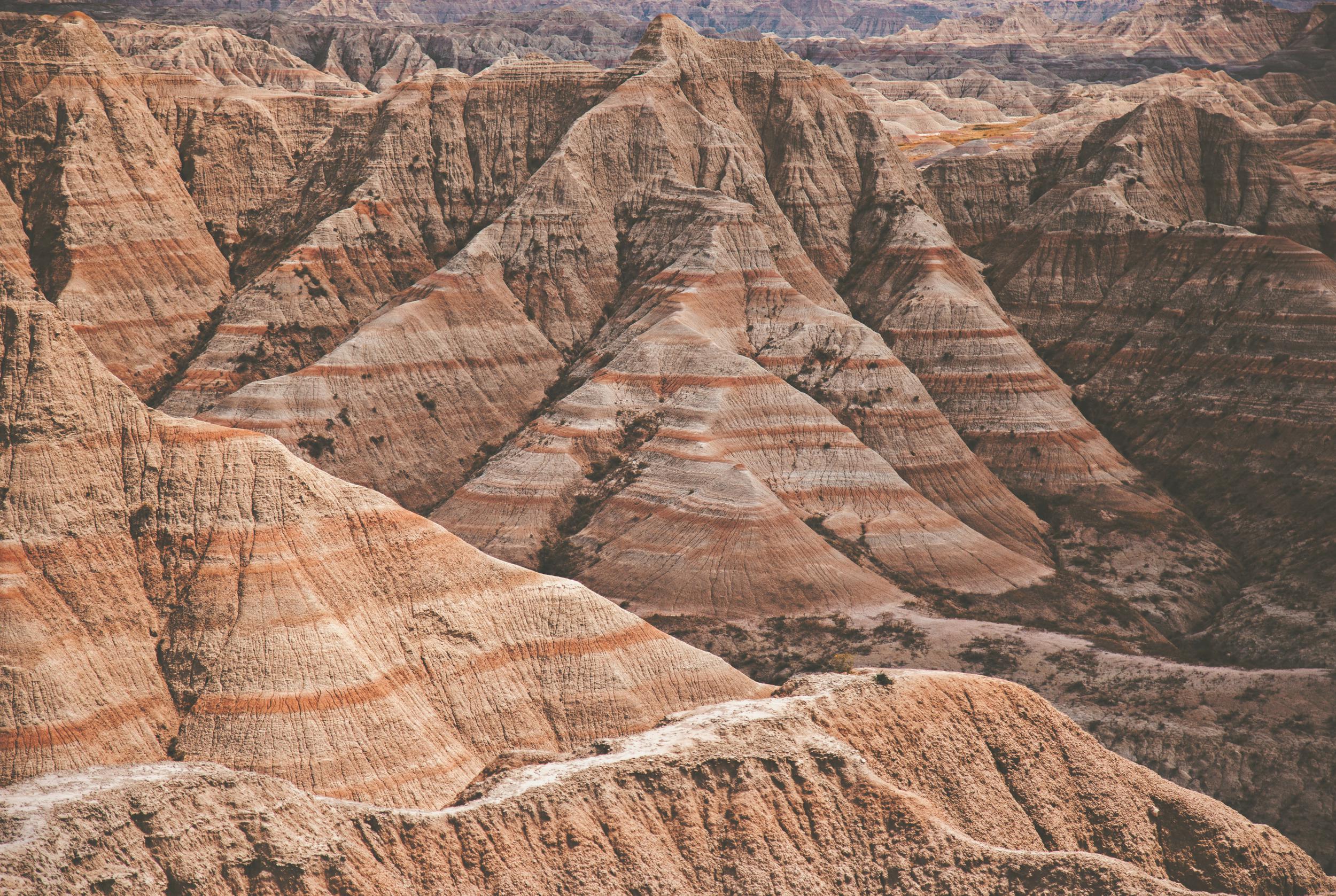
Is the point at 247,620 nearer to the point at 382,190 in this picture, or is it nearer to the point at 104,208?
the point at 104,208

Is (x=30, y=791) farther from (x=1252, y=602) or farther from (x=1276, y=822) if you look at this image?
(x=1252, y=602)

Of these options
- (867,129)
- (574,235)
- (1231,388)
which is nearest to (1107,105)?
(867,129)

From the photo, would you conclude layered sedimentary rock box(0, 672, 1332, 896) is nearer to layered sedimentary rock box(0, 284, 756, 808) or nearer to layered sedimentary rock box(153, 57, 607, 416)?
layered sedimentary rock box(0, 284, 756, 808)

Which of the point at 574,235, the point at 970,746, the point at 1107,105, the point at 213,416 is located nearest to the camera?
the point at 970,746

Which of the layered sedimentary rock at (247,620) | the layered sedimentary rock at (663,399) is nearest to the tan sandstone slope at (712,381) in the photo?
the layered sedimentary rock at (663,399)

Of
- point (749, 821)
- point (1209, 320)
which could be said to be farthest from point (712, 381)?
point (749, 821)
